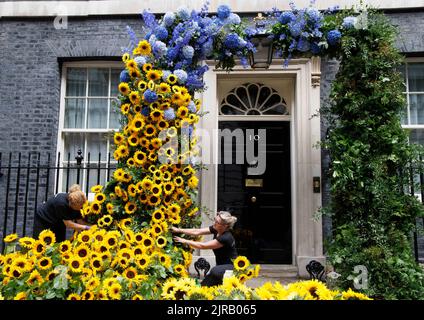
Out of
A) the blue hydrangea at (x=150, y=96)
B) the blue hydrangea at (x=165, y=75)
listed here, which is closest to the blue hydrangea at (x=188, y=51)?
the blue hydrangea at (x=165, y=75)

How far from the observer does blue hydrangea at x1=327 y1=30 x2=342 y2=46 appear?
4.58 m

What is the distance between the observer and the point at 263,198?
657cm

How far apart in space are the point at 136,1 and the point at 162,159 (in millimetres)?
3934

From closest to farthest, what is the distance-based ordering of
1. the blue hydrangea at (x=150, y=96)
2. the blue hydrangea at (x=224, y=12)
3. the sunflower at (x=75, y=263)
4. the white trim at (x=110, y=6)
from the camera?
1. the sunflower at (x=75, y=263)
2. the blue hydrangea at (x=150, y=96)
3. the blue hydrangea at (x=224, y=12)
4. the white trim at (x=110, y=6)

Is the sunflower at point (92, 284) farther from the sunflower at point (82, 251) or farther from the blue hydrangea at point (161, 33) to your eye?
the blue hydrangea at point (161, 33)

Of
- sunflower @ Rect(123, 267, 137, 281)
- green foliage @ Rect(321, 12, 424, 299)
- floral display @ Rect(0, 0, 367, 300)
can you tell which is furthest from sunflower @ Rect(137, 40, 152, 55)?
sunflower @ Rect(123, 267, 137, 281)

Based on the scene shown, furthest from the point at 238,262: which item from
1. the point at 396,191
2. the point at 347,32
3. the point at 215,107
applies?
the point at 215,107

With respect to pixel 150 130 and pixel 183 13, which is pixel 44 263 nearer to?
pixel 150 130

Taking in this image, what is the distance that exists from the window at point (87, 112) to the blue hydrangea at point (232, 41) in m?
2.86

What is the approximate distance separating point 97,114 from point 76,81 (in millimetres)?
751

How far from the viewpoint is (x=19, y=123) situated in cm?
655

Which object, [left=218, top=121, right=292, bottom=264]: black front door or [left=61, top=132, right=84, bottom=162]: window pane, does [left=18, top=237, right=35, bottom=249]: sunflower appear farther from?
[left=61, top=132, right=84, bottom=162]: window pane

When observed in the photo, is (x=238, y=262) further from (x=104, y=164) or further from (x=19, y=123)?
(x=19, y=123)

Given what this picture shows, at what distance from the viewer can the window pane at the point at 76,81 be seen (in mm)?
6859
